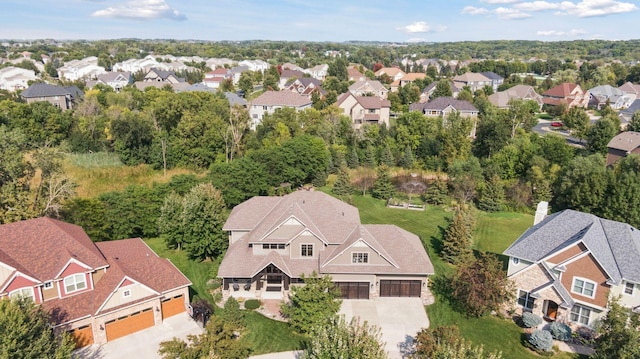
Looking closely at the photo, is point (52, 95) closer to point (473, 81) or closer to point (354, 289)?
point (354, 289)

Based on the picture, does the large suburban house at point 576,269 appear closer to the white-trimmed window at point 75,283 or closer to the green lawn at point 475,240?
the green lawn at point 475,240

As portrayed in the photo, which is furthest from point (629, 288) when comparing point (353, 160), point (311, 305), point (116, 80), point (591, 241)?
point (116, 80)

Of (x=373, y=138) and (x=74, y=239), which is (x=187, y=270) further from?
(x=373, y=138)

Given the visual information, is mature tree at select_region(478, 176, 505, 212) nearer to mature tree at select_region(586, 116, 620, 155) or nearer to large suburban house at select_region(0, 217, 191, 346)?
mature tree at select_region(586, 116, 620, 155)

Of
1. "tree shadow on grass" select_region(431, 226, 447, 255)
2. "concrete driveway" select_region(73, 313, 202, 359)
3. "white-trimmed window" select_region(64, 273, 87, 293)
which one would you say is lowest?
"concrete driveway" select_region(73, 313, 202, 359)

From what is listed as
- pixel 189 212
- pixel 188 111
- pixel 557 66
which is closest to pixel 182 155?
pixel 188 111

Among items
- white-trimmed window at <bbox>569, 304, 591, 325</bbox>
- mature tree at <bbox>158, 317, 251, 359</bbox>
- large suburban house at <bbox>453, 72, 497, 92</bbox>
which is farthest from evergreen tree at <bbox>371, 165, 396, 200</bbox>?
large suburban house at <bbox>453, 72, 497, 92</bbox>
